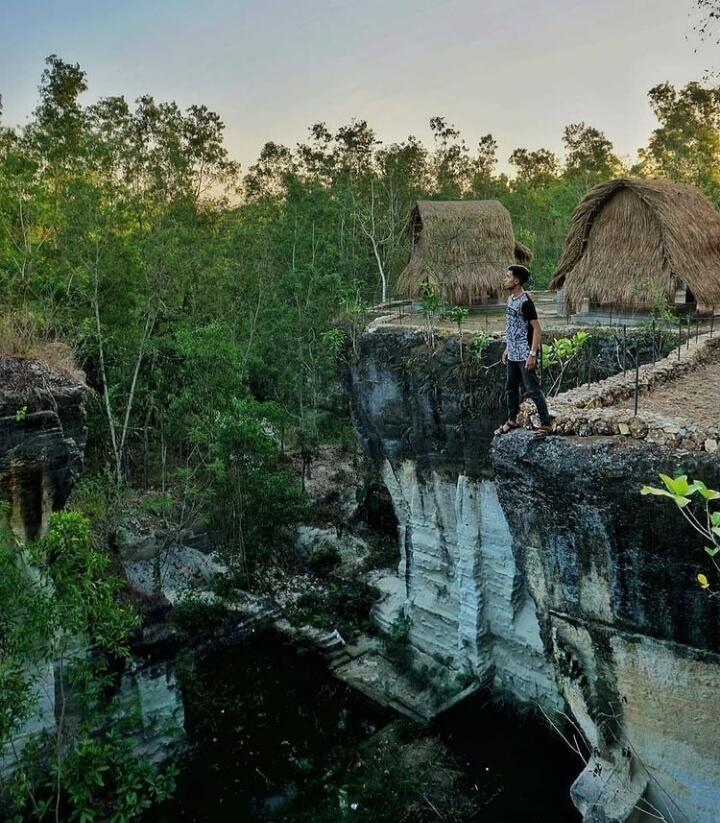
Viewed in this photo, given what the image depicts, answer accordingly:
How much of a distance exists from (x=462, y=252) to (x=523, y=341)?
529 inches

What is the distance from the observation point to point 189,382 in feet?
59.3

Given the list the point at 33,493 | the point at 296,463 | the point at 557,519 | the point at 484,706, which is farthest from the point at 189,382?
the point at 557,519

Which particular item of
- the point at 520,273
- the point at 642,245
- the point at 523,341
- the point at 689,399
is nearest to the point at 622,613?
the point at 523,341

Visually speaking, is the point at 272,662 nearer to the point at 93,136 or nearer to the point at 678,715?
the point at 678,715

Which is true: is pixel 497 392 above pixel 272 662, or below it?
above

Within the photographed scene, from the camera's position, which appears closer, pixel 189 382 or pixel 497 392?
pixel 497 392

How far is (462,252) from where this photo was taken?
1977 centimetres

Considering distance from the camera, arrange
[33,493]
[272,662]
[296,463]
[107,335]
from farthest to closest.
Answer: [296,463] → [107,335] → [272,662] → [33,493]

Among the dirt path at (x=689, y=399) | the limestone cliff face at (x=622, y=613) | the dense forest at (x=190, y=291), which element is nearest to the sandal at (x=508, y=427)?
the limestone cliff face at (x=622, y=613)

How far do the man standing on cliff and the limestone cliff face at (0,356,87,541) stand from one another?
675cm

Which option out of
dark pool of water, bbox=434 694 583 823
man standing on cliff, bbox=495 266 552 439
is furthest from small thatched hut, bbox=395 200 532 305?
man standing on cliff, bbox=495 266 552 439

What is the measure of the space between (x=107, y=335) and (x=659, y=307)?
12.8 meters

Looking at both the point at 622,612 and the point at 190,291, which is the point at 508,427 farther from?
the point at 190,291

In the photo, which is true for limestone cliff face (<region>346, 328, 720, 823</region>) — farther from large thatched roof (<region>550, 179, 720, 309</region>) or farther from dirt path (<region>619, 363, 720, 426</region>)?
large thatched roof (<region>550, 179, 720, 309</region>)
